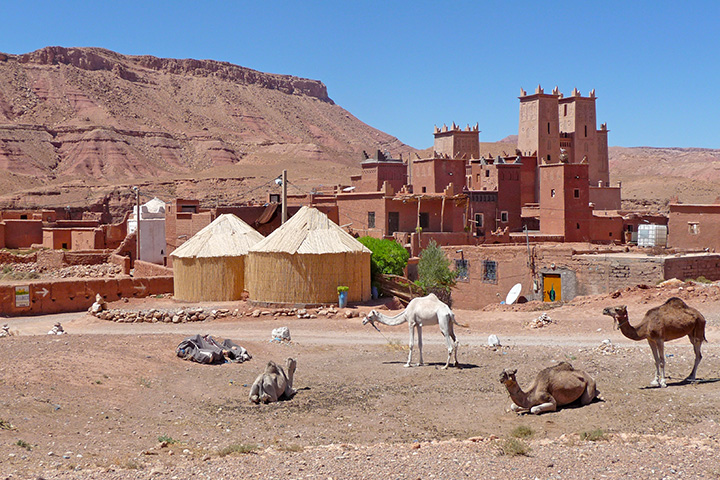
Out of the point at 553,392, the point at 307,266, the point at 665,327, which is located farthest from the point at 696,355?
the point at 307,266

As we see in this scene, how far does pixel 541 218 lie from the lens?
40.6 metres

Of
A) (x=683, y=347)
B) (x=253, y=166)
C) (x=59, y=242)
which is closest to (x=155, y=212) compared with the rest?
(x=59, y=242)

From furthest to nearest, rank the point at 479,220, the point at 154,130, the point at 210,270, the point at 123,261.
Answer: the point at 154,130
the point at 479,220
the point at 123,261
the point at 210,270

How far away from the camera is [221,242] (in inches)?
976

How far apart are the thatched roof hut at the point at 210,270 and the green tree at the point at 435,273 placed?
7.04m

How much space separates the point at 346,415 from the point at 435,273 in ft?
61.2

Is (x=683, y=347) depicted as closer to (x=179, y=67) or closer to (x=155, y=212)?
(x=155, y=212)

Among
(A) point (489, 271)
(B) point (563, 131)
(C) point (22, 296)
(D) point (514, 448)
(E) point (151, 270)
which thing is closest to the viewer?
(D) point (514, 448)

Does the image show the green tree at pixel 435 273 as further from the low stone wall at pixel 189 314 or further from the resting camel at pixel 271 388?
the resting camel at pixel 271 388

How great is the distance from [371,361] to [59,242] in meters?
36.0

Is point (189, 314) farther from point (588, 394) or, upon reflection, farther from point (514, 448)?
point (514, 448)

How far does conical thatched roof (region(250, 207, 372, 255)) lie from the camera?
22.2 m

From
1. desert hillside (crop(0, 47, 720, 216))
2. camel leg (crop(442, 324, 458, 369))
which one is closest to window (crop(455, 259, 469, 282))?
camel leg (crop(442, 324, 458, 369))

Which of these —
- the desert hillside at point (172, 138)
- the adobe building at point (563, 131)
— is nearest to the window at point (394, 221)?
the adobe building at point (563, 131)
